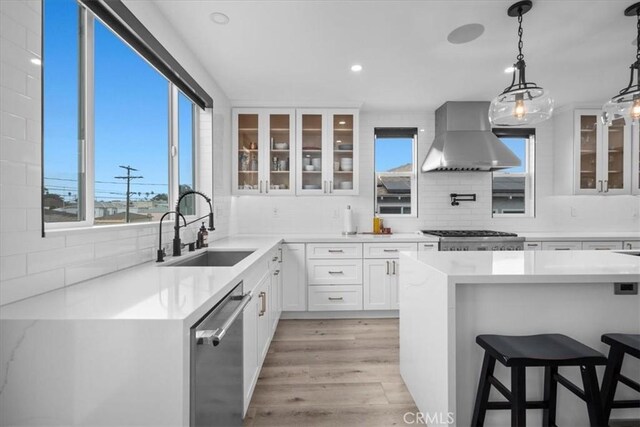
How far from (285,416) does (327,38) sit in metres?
2.66

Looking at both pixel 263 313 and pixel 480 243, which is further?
pixel 480 243

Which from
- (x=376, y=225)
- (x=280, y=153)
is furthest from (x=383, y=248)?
(x=280, y=153)

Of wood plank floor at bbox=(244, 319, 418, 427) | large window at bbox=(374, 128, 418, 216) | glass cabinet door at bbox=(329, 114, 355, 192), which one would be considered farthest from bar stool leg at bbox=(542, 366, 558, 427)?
large window at bbox=(374, 128, 418, 216)

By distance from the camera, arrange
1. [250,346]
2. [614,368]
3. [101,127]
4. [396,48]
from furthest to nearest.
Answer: [396,48], [250,346], [101,127], [614,368]

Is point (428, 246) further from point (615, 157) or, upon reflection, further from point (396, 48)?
point (615, 157)

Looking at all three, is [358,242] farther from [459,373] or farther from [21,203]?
[21,203]

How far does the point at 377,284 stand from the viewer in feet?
11.7

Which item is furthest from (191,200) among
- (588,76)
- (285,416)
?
(588,76)

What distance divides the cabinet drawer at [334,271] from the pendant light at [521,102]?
2.03m

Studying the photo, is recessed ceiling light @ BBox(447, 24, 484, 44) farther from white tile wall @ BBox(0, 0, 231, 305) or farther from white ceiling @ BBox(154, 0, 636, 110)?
white tile wall @ BBox(0, 0, 231, 305)

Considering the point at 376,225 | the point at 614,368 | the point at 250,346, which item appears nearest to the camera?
the point at 614,368

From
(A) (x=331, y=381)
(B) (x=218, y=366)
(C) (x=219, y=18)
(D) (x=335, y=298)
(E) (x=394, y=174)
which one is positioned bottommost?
(A) (x=331, y=381)

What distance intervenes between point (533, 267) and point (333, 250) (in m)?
2.11

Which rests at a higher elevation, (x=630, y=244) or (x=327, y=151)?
(x=327, y=151)
